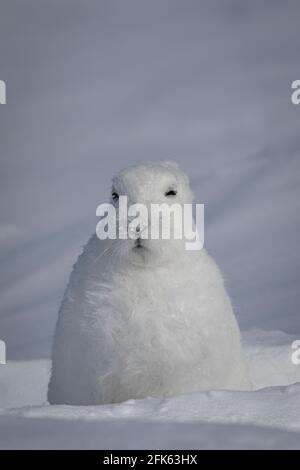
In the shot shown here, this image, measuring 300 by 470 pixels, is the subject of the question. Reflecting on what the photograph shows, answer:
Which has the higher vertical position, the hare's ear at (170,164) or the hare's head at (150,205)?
the hare's ear at (170,164)

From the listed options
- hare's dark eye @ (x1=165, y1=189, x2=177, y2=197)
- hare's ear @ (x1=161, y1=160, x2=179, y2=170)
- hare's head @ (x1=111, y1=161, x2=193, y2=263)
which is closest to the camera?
hare's head @ (x1=111, y1=161, x2=193, y2=263)

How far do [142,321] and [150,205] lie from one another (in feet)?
2.94

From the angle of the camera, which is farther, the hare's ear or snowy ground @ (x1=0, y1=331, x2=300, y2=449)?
the hare's ear

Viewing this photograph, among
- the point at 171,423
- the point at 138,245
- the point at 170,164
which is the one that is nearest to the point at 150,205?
the point at 138,245

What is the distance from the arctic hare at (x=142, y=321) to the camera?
18.1 ft

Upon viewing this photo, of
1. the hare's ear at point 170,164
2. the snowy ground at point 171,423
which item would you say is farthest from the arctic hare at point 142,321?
the snowy ground at point 171,423

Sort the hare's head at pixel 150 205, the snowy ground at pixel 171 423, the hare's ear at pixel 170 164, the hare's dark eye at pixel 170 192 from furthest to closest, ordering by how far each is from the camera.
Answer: the hare's ear at pixel 170 164, the hare's dark eye at pixel 170 192, the hare's head at pixel 150 205, the snowy ground at pixel 171 423

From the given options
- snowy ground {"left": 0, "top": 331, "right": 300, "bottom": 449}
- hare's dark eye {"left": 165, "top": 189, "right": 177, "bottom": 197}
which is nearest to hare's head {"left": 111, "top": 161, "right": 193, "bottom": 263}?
hare's dark eye {"left": 165, "top": 189, "right": 177, "bottom": 197}

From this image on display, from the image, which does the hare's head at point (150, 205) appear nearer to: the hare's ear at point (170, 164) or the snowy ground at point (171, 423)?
the hare's ear at point (170, 164)

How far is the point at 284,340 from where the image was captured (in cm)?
1116

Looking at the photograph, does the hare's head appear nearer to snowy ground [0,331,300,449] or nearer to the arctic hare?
the arctic hare

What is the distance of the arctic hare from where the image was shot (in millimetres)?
5512
